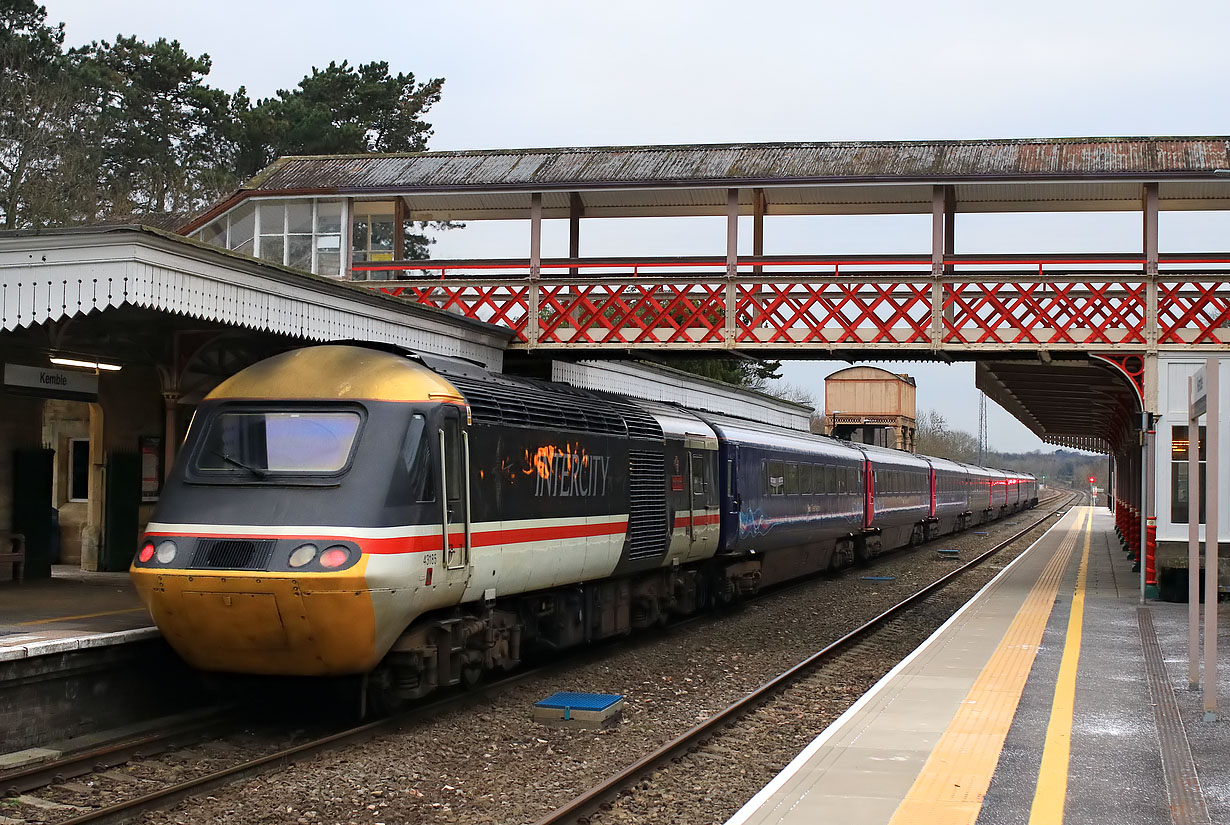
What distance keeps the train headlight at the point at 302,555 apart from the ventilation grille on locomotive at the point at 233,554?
0.60ft

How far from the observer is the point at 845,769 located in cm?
788

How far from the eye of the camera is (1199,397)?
1005cm

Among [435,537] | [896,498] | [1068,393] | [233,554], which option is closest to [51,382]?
[233,554]

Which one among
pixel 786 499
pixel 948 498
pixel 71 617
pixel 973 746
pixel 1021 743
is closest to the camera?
pixel 973 746

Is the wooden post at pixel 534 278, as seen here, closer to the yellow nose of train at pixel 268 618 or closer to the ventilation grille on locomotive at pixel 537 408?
the ventilation grille on locomotive at pixel 537 408

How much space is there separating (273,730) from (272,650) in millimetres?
1099

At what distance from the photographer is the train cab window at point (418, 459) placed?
943 centimetres

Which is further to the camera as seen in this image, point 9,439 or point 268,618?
point 9,439

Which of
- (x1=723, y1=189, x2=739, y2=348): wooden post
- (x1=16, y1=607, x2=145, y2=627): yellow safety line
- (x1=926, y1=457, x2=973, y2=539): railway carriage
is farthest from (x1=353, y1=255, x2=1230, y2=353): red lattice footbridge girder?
(x1=926, y1=457, x2=973, y2=539): railway carriage

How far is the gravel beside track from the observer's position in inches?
306

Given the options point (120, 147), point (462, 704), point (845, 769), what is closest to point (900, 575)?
point (462, 704)

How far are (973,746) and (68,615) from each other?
26.0 ft

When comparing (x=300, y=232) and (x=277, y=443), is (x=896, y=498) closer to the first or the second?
(x=300, y=232)

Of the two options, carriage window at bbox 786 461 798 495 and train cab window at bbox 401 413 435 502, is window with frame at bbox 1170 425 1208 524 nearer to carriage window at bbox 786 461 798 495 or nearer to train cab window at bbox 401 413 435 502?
carriage window at bbox 786 461 798 495
